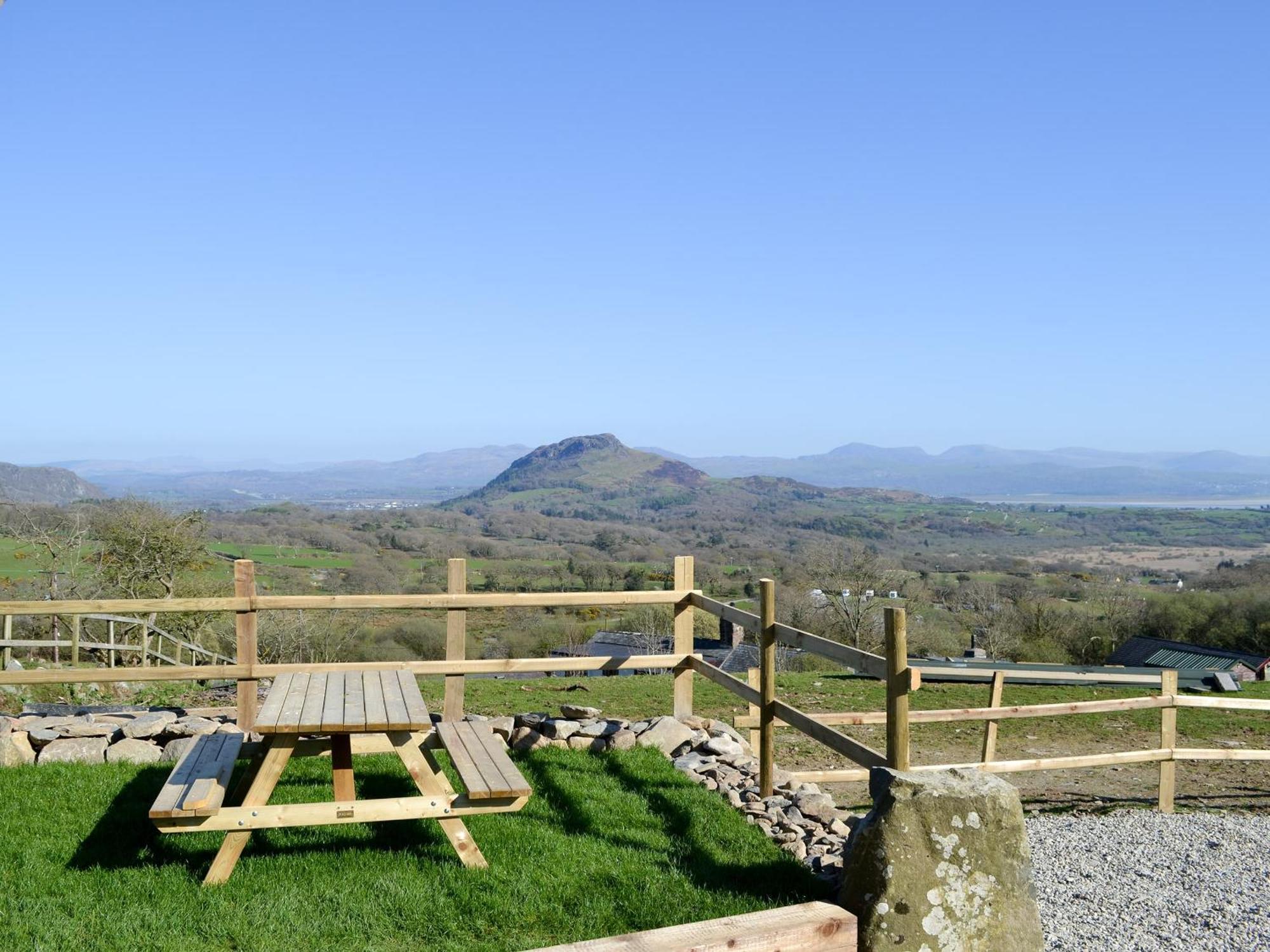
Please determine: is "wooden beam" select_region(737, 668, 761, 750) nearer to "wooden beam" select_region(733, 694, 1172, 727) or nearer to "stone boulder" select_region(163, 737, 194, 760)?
"wooden beam" select_region(733, 694, 1172, 727)

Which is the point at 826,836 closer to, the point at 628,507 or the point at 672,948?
the point at 672,948

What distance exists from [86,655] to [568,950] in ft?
60.3

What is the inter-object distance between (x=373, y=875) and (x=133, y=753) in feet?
9.72

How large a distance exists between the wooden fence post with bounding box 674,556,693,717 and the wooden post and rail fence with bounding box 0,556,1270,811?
0.04 ft

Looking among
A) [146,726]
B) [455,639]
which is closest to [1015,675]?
[455,639]

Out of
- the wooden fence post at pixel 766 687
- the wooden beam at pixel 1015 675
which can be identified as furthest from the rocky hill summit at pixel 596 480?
the wooden fence post at pixel 766 687

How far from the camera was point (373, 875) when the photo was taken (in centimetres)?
481

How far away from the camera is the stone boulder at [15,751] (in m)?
6.62

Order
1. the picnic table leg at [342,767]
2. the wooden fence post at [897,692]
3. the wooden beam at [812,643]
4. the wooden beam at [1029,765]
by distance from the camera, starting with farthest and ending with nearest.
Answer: the wooden beam at [1029,765] < the wooden beam at [812,643] < the picnic table leg at [342,767] < the wooden fence post at [897,692]

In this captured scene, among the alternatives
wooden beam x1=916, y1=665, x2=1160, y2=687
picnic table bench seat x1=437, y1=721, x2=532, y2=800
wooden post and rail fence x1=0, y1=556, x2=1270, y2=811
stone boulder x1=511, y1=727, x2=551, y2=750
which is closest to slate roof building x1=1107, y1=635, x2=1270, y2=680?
wooden beam x1=916, y1=665, x2=1160, y2=687

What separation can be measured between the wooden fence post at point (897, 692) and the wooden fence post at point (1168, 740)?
4.46m

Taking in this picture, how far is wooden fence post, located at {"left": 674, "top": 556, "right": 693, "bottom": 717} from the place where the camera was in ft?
26.1

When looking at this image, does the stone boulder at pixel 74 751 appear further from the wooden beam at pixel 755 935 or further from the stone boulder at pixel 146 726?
the wooden beam at pixel 755 935

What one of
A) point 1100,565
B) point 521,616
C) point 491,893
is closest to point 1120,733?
point 491,893
